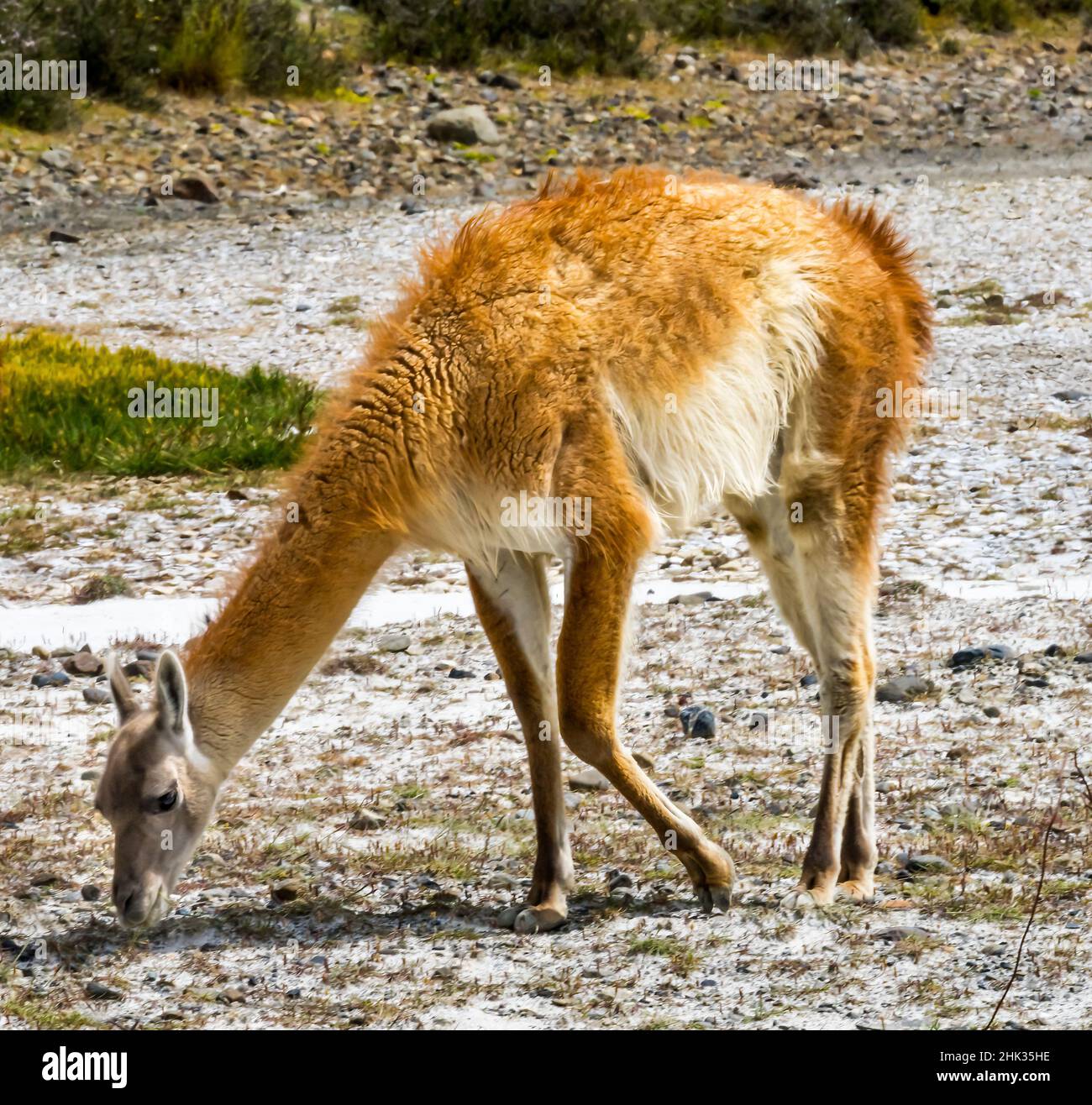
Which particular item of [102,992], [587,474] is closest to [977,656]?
[587,474]

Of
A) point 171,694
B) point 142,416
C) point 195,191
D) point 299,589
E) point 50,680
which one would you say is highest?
point 195,191

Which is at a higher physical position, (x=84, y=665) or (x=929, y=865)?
(x=929, y=865)

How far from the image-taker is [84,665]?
26.0 ft

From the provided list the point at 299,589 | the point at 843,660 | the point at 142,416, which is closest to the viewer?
the point at 299,589

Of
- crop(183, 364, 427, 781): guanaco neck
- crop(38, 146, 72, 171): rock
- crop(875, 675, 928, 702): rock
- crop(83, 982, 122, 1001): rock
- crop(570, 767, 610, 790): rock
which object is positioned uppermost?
crop(38, 146, 72, 171): rock

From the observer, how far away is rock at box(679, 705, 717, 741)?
6.95 m

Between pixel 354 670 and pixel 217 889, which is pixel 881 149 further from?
pixel 217 889

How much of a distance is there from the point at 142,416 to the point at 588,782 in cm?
599

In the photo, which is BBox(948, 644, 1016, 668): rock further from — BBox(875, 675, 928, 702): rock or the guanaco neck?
the guanaco neck

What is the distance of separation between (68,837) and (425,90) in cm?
1662

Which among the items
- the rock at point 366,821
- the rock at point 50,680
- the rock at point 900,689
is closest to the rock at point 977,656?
the rock at point 900,689

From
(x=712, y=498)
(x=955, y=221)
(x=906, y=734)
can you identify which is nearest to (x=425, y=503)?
(x=712, y=498)

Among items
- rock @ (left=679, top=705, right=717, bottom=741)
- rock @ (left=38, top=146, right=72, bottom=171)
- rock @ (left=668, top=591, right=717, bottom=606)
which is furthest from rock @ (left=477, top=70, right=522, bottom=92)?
rock @ (left=679, top=705, right=717, bottom=741)

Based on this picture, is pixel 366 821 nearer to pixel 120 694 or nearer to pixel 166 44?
pixel 120 694
